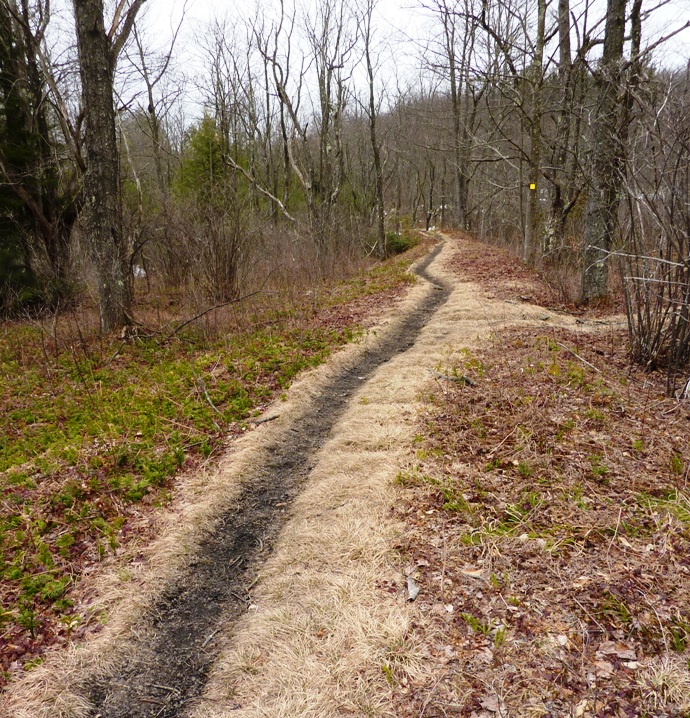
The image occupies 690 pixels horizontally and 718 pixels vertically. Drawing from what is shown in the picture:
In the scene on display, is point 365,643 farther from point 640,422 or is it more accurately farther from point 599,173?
point 599,173

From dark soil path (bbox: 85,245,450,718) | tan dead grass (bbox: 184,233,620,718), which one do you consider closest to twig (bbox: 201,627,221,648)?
dark soil path (bbox: 85,245,450,718)

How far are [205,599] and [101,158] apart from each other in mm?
7663

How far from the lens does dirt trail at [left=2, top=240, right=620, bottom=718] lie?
106 inches

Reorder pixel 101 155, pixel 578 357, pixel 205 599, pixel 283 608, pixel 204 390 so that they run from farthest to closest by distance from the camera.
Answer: pixel 101 155
pixel 204 390
pixel 578 357
pixel 205 599
pixel 283 608

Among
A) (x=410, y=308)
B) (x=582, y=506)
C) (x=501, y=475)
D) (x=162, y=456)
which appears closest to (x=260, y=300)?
(x=410, y=308)

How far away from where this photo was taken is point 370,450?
510 centimetres

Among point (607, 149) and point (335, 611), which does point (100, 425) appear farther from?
point (607, 149)

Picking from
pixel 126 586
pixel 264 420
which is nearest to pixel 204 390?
pixel 264 420

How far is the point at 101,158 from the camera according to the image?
791cm

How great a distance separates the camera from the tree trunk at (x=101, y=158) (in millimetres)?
7602

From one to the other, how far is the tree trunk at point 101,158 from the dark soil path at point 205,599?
508 centimetres

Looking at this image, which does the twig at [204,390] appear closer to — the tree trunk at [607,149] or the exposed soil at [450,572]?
the exposed soil at [450,572]

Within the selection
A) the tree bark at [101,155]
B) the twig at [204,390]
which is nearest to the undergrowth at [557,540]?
the twig at [204,390]

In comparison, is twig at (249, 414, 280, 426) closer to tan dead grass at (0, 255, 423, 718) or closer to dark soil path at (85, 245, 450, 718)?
tan dead grass at (0, 255, 423, 718)
